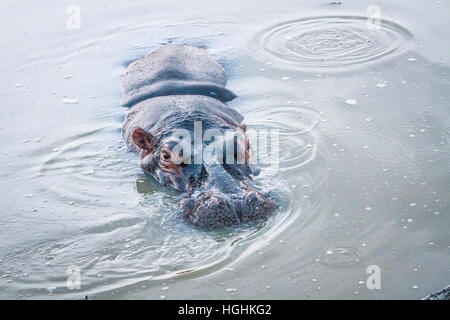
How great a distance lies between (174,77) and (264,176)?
2.51 meters

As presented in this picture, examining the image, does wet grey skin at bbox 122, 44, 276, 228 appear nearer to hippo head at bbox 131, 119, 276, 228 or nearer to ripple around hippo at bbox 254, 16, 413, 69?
hippo head at bbox 131, 119, 276, 228

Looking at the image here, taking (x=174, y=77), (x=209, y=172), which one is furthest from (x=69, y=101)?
(x=209, y=172)

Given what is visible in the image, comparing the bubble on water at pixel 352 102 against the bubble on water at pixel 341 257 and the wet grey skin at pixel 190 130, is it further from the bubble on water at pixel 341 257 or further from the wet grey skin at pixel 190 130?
the bubble on water at pixel 341 257

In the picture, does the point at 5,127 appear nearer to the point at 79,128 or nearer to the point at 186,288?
the point at 79,128

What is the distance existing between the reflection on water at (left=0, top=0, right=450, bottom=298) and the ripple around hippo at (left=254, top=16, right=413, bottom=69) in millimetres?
37

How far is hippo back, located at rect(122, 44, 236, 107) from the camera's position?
9391 millimetres

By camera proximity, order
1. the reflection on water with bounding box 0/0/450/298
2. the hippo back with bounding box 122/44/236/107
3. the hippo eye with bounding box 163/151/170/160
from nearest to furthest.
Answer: the reflection on water with bounding box 0/0/450/298 < the hippo eye with bounding box 163/151/170/160 < the hippo back with bounding box 122/44/236/107

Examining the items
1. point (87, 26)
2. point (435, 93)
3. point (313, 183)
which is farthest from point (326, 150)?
point (87, 26)

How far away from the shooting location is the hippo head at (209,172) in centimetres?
666

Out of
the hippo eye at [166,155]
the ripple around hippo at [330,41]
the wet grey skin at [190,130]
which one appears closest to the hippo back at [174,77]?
the wet grey skin at [190,130]

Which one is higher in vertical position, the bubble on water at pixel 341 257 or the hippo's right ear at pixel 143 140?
the hippo's right ear at pixel 143 140

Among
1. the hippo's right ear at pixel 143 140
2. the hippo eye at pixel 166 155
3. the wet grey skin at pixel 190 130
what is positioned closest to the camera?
the wet grey skin at pixel 190 130

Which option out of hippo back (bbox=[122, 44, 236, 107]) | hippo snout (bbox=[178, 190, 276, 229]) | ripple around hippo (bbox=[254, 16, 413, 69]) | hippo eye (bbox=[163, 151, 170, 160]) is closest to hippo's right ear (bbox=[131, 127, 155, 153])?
hippo eye (bbox=[163, 151, 170, 160])

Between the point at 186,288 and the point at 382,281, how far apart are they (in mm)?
1642
